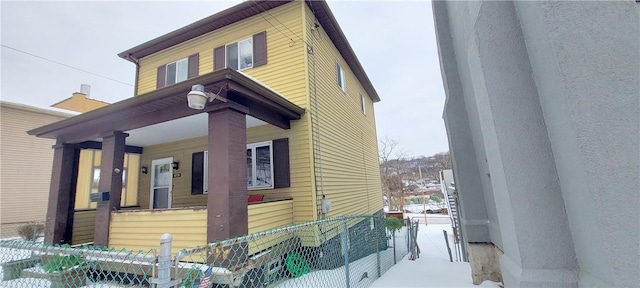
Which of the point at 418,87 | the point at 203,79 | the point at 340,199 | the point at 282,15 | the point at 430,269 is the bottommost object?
the point at 430,269

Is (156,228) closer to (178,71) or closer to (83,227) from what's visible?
(83,227)

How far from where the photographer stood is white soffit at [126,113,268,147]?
5.62m

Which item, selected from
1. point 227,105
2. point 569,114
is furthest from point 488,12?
point 227,105

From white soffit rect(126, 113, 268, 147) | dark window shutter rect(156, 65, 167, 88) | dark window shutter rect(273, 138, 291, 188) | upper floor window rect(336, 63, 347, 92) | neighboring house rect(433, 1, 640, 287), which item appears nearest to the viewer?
neighboring house rect(433, 1, 640, 287)

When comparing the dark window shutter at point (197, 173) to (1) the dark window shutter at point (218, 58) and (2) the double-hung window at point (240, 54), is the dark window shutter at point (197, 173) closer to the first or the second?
(1) the dark window shutter at point (218, 58)

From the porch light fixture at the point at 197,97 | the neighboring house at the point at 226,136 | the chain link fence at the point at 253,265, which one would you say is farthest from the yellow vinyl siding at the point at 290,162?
the porch light fixture at the point at 197,97

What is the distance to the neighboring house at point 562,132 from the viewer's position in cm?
126

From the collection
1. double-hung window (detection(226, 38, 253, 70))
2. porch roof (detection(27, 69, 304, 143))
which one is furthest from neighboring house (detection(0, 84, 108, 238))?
double-hung window (detection(226, 38, 253, 70))

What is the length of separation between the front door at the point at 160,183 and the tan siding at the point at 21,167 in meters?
7.58

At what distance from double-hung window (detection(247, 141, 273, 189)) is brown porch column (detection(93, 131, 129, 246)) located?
2696mm

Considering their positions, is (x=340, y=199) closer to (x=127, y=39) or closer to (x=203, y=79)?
(x=203, y=79)

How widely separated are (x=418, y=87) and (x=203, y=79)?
3682 cm

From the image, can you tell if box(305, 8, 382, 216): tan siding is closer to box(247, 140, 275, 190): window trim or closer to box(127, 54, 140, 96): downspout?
box(247, 140, 275, 190): window trim

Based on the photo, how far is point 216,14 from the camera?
7.50m
